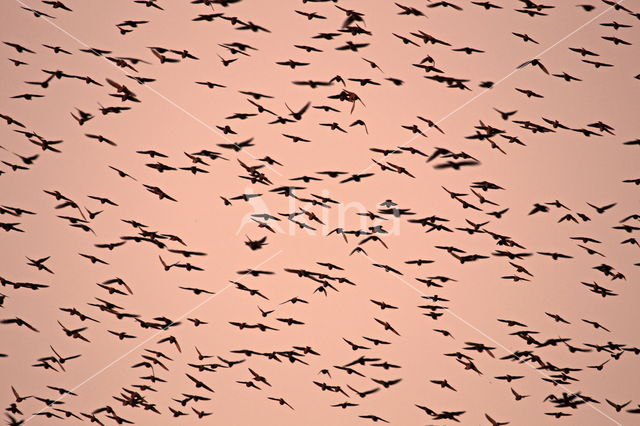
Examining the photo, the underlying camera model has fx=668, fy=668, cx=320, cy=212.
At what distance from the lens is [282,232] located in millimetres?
35625

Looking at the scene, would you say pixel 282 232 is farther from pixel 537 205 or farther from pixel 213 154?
pixel 537 205

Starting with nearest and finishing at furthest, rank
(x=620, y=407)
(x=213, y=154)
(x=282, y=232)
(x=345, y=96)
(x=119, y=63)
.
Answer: (x=119, y=63) → (x=345, y=96) → (x=213, y=154) → (x=620, y=407) → (x=282, y=232)

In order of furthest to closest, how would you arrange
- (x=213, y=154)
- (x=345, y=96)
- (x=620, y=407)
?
(x=620, y=407) → (x=213, y=154) → (x=345, y=96)

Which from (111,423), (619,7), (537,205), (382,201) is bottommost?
(111,423)

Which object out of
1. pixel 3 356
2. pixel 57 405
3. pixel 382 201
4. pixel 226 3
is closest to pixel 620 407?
pixel 382 201

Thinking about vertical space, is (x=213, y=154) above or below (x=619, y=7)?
below

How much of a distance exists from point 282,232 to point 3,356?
1549 cm

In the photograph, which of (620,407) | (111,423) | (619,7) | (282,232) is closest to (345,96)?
(619,7)

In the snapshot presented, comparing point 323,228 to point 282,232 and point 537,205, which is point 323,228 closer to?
point 282,232

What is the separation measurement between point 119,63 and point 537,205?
1541 cm

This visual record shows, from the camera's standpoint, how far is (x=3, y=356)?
111 ft

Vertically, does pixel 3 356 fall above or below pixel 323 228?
below

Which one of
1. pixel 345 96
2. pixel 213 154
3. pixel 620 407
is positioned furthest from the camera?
pixel 620 407

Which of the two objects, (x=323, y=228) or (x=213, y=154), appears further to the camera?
(x=323, y=228)
